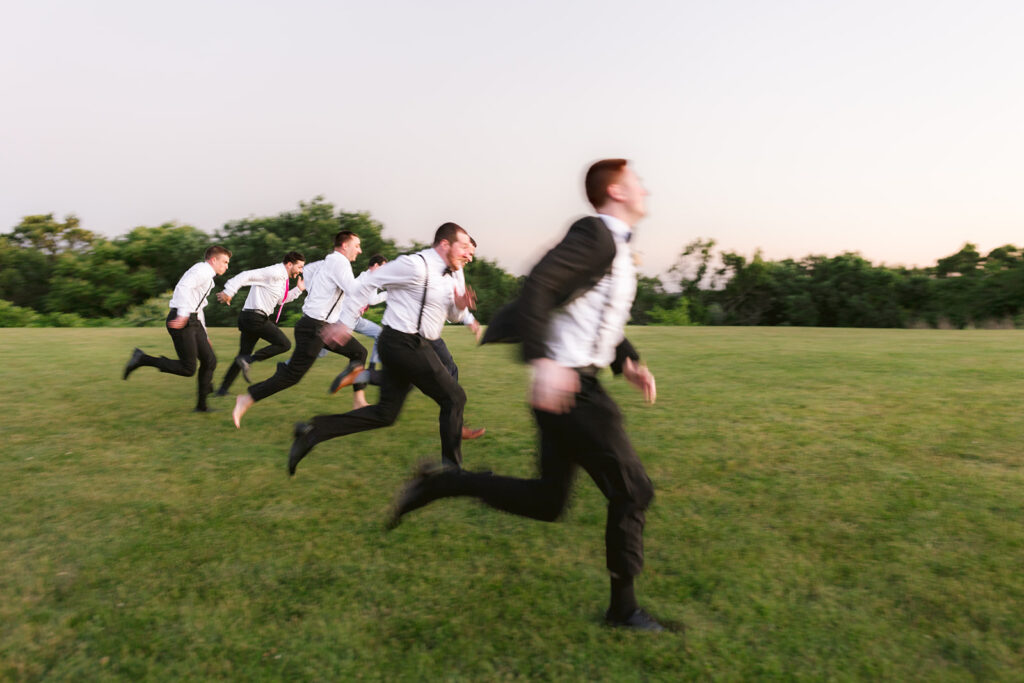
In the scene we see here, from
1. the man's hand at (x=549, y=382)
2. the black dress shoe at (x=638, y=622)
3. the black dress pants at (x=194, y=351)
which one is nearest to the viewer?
the man's hand at (x=549, y=382)

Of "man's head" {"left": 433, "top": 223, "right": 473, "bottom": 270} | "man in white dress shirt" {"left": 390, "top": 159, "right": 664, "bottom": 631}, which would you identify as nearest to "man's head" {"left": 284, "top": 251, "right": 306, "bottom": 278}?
Answer: "man's head" {"left": 433, "top": 223, "right": 473, "bottom": 270}

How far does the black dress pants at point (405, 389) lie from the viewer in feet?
17.9

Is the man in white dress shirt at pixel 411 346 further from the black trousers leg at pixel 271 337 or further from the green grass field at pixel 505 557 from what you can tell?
the black trousers leg at pixel 271 337

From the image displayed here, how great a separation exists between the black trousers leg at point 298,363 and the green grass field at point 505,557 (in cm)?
49

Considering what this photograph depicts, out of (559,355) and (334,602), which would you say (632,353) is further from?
(334,602)

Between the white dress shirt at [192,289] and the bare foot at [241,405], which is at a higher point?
the white dress shirt at [192,289]

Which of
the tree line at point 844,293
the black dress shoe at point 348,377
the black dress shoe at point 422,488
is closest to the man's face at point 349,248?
the black dress shoe at point 348,377

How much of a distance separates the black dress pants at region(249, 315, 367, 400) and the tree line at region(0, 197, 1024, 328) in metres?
30.8

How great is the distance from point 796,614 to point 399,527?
2.30 meters

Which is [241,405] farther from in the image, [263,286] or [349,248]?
[263,286]

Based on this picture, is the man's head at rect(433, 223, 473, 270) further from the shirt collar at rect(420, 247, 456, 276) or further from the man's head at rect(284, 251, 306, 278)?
the man's head at rect(284, 251, 306, 278)

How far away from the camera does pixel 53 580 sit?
3766 millimetres

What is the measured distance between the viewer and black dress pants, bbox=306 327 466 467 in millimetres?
5453

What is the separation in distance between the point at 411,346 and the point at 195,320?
407 centimetres
